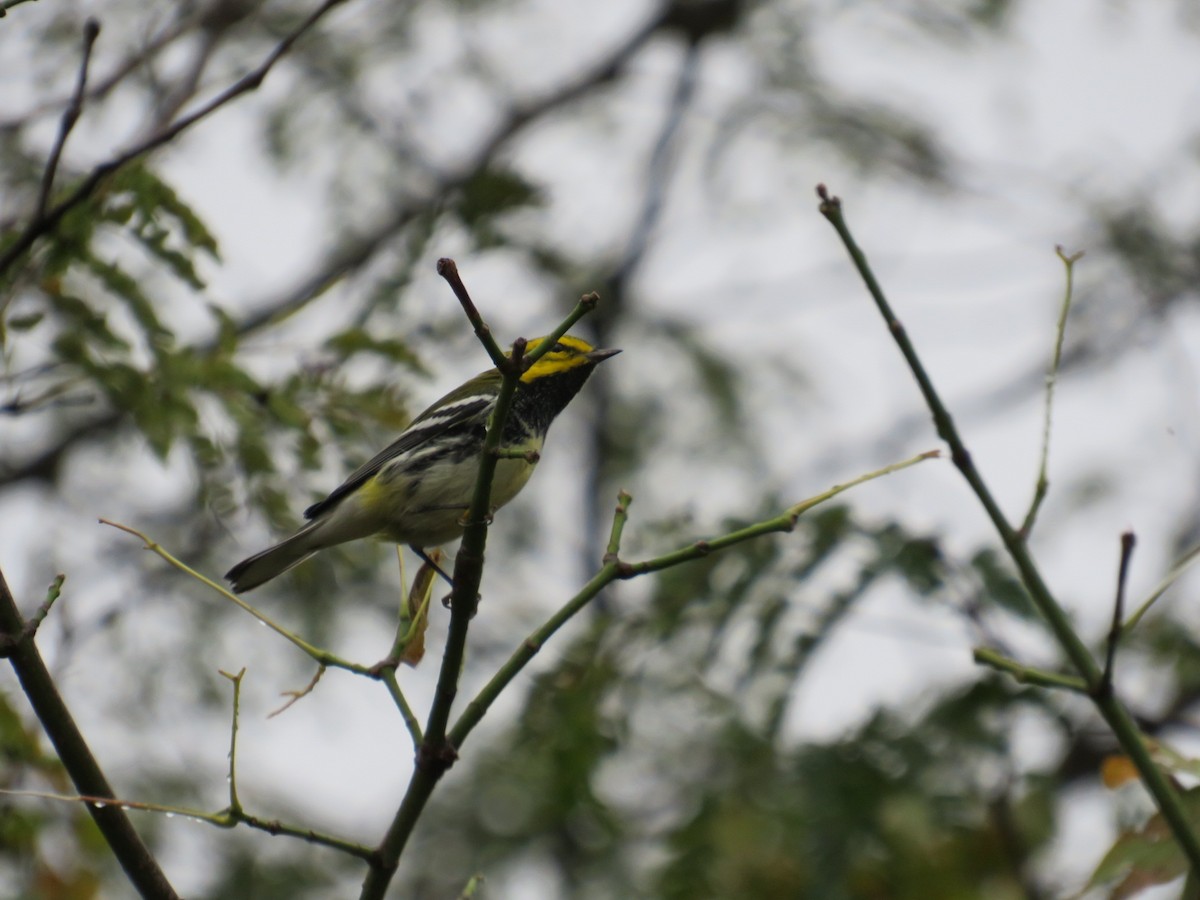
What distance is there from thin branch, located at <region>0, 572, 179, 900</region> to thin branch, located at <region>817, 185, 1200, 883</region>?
1312 mm

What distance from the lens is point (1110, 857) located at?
1.93 m

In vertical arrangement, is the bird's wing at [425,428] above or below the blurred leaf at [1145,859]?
above

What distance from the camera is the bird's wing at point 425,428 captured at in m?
3.82

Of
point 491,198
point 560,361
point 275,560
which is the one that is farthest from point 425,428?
point 491,198

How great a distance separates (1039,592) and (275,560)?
8.30ft

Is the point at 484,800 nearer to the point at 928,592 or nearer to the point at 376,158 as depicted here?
the point at 376,158

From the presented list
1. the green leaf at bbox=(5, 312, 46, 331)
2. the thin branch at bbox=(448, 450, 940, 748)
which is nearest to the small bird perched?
the green leaf at bbox=(5, 312, 46, 331)

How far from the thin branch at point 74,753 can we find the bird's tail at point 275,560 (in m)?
1.78

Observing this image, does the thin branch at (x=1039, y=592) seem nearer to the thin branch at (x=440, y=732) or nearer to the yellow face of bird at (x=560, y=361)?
the thin branch at (x=440, y=732)

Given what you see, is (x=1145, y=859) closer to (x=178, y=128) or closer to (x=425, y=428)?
(x=178, y=128)

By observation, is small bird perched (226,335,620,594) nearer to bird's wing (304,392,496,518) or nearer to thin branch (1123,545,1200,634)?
bird's wing (304,392,496,518)

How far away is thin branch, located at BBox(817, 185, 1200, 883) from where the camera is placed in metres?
1.59

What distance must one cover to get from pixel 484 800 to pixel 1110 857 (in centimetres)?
512

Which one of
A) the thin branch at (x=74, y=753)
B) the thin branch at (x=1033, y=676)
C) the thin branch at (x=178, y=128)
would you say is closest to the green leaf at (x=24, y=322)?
the thin branch at (x=178, y=128)
